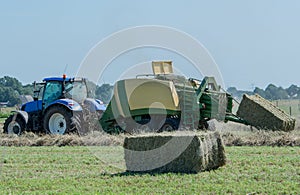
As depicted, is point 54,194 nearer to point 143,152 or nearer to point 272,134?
point 143,152

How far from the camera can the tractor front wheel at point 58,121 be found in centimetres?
2041

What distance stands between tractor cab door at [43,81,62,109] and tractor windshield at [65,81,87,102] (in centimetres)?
32

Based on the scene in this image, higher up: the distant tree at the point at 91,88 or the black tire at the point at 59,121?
the distant tree at the point at 91,88

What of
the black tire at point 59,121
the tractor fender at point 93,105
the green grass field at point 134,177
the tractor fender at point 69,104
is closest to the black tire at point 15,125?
the black tire at point 59,121

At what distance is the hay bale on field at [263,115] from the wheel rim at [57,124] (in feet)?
21.3

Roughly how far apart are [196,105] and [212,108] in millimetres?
750

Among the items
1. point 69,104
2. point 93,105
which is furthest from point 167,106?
point 69,104

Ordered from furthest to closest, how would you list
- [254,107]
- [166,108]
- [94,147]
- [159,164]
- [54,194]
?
1. [254,107]
2. [166,108]
3. [94,147]
4. [159,164]
5. [54,194]

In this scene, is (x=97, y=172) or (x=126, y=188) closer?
(x=126, y=188)

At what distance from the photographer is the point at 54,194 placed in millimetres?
9359

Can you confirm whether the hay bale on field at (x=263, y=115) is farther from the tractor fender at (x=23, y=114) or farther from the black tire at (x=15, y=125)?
the black tire at (x=15, y=125)

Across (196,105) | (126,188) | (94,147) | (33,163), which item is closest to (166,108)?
(196,105)

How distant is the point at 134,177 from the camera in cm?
1103

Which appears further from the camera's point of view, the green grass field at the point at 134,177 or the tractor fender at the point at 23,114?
the tractor fender at the point at 23,114
